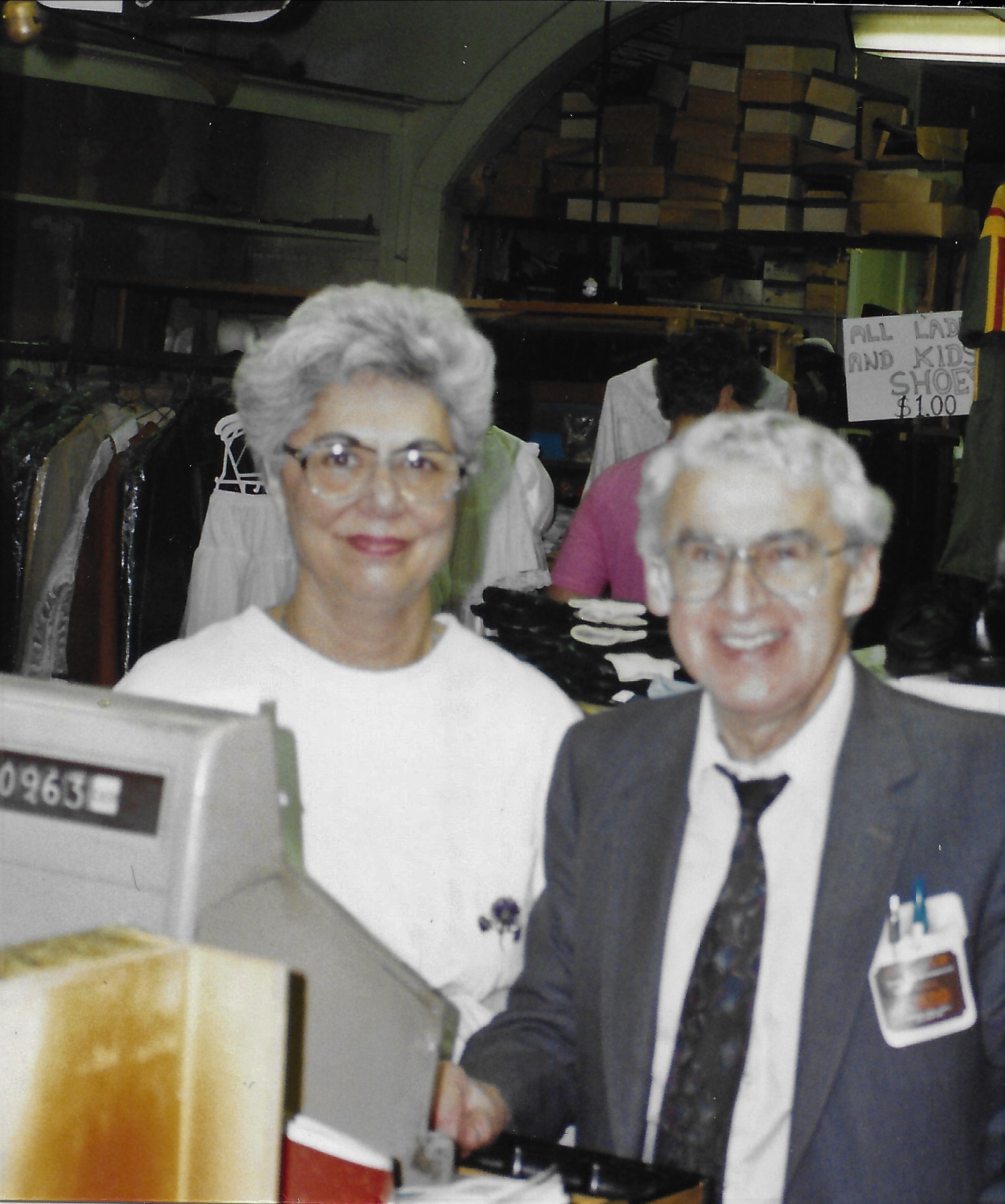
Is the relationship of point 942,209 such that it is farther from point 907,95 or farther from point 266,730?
point 266,730

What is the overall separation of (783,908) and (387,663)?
1.67 ft

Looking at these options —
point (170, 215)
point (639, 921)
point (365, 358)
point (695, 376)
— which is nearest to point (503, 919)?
point (639, 921)

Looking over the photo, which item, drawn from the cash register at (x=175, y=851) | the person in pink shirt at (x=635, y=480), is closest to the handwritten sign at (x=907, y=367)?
the person in pink shirt at (x=635, y=480)

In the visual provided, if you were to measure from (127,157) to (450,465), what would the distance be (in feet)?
10.7

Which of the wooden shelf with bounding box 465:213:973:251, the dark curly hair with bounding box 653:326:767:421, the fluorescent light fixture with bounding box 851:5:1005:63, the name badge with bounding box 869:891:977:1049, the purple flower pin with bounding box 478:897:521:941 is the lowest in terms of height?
the purple flower pin with bounding box 478:897:521:941

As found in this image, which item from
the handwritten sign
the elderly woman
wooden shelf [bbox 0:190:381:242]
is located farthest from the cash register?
wooden shelf [bbox 0:190:381:242]

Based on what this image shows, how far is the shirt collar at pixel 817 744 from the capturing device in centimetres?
124

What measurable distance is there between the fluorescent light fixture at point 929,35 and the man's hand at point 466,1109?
2.20 metres

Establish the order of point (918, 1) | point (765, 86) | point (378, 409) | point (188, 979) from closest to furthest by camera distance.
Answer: point (188, 979) → point (378, 409) → point (918, 1) → point (765, 86)

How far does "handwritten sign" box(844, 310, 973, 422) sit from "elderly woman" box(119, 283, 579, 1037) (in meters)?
1.47

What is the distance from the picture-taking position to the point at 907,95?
426 cm

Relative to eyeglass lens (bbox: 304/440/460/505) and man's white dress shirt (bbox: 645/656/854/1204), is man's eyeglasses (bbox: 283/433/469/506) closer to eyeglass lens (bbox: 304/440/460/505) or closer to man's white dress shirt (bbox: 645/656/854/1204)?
eyeglass lens (bbox: 304/440/460/505)

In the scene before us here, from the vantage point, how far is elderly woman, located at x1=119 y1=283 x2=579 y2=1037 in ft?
4.39

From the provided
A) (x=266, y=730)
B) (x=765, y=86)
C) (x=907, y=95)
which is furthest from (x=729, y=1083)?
(x=907, y=95)
